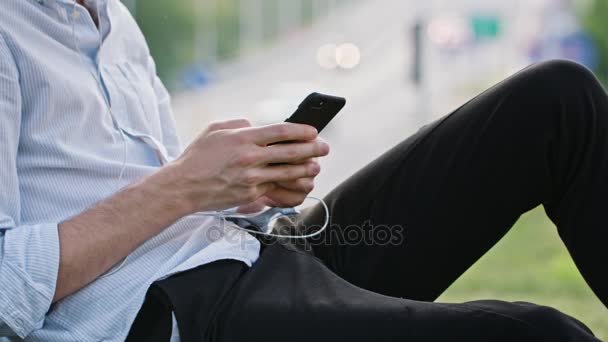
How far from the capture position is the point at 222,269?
1.04 metres

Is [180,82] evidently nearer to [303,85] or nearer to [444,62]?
[303,85]

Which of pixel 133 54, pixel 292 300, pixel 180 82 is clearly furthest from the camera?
pixel 180 82

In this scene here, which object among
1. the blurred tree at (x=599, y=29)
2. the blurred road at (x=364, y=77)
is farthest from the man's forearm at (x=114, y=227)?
the blurred tree at (x=599, y=29)

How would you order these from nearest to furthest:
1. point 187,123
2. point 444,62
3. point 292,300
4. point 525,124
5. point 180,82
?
point 292,300 < point 525,124 < point 187,123 < point 180,82 < point 444,62

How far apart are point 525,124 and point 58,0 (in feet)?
2.18

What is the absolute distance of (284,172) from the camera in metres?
1.09

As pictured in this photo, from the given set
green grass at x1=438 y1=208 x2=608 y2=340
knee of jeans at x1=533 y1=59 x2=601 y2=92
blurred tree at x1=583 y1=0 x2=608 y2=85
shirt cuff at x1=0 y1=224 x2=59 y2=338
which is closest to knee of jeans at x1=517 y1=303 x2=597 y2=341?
knee of jeans at x1=533 y1=59 x2=601 y2=92

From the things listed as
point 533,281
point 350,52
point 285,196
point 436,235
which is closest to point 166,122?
point 285,196

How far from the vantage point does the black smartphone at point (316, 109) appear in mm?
1093

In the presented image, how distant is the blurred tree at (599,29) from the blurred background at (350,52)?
2 centimetres

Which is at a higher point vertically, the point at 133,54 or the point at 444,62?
the point at 133,54

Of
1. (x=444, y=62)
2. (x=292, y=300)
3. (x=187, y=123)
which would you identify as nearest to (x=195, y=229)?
(x=292, y=300)

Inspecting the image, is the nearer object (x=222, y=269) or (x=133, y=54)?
(x=222, y=269)

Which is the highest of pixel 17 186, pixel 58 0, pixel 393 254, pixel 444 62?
pixel 58 0
